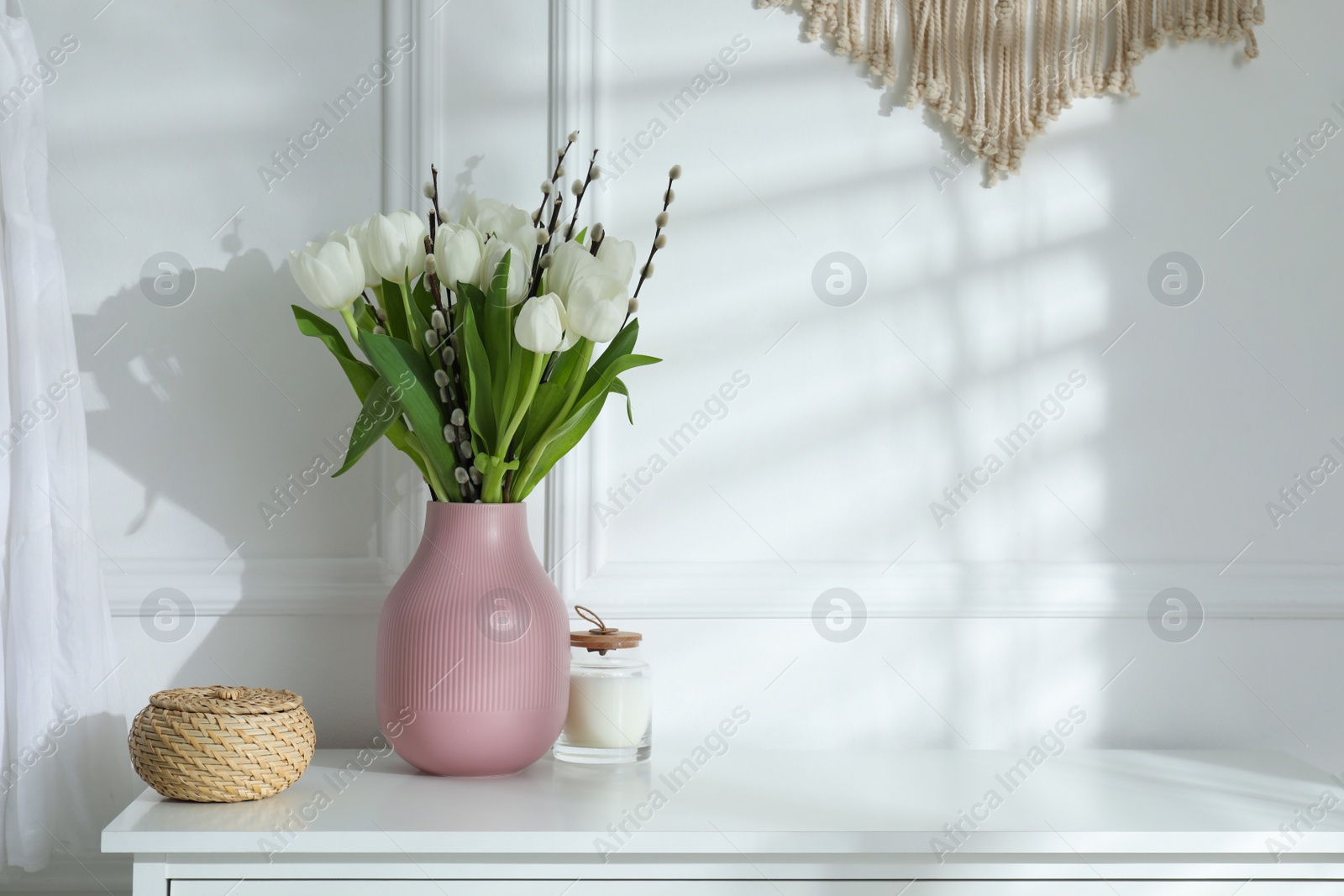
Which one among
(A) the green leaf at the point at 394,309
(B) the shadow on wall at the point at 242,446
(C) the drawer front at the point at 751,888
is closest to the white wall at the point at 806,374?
(B) the shadow on wall at the point at 242,446

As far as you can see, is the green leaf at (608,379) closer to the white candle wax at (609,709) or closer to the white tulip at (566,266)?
the white tulip at (566,266)

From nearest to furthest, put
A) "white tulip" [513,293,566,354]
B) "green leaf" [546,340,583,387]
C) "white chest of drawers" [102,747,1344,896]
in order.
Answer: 1. "white chest of drawers" [102,747,1344,896]
2. "white tulip" [513,293,566,354]
3. "green leaf" [546,340,583,387]

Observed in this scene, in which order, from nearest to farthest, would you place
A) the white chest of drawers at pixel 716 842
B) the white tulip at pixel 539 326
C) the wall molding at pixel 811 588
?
the white chest of drawers at pixel 716 842 < the white tulip at pixel 539 326 < the wall molding at pixel 811 588

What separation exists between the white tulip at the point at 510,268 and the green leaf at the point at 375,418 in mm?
153

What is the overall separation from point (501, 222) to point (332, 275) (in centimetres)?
19


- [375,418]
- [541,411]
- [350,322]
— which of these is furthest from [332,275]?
[541,411]

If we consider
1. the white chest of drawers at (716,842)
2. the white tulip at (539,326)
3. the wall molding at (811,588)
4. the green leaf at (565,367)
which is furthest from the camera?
the wall molding at (811,588)

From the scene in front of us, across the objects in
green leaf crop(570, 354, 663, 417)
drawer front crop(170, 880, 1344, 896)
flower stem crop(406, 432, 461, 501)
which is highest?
green leaf crop(570, 354, 663, 417)

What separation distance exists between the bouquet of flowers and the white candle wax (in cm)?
23

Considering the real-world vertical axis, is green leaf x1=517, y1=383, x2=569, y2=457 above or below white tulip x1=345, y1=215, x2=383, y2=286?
below

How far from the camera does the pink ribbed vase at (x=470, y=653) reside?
103 centimetres

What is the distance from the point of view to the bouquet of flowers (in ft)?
3.33

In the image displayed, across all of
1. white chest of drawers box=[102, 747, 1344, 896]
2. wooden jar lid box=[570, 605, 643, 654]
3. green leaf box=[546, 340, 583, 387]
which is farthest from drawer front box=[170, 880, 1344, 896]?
green leaf box=[546, 340, 583, 387]

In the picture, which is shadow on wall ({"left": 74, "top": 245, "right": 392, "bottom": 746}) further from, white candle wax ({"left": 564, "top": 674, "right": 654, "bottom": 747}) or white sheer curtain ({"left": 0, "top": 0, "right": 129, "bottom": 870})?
white candle wax ({"left": 564, "top": 674, "right": 654, "bottom": 747})
